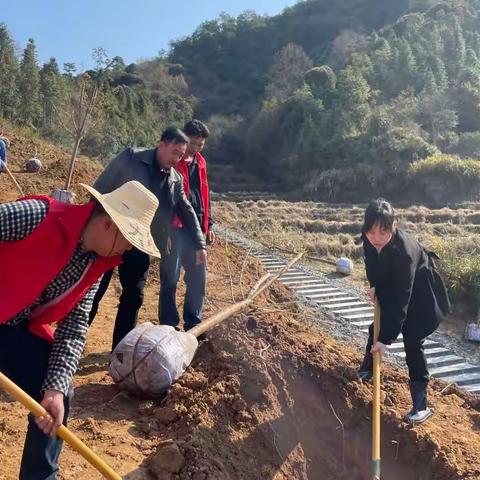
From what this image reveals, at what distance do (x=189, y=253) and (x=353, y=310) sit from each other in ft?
12.5

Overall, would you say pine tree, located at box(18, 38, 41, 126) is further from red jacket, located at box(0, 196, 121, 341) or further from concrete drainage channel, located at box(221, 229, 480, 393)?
red jacket, located at box(0, 196, 121, 341)

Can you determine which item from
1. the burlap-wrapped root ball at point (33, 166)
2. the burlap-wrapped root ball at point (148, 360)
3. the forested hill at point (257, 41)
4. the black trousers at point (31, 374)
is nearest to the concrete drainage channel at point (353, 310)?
the burlap-wrapped root ball at point (148, 360)

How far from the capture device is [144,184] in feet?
10.9

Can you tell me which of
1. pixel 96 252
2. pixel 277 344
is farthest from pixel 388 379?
pixel 96 252

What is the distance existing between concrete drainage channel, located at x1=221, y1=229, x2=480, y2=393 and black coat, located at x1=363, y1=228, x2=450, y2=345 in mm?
2298

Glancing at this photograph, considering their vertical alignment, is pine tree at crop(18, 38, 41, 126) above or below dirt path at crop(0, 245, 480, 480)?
above

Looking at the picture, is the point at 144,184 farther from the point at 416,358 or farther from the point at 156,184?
the point at 416,358

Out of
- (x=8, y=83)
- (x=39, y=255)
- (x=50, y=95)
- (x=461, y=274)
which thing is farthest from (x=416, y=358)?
(x=50, y=95)

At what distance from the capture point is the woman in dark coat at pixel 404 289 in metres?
2.96

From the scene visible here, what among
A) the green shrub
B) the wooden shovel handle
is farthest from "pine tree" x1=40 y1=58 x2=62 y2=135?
the wooden shovel handle

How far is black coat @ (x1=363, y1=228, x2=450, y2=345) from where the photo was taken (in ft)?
10.2

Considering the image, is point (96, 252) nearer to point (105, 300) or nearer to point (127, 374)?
point (127, 374)

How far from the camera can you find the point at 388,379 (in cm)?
420

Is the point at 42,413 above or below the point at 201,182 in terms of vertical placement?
below
